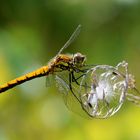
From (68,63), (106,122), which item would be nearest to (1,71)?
(106,122)

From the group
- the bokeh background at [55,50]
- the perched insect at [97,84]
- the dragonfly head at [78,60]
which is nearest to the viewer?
the perched insect at [97,84]

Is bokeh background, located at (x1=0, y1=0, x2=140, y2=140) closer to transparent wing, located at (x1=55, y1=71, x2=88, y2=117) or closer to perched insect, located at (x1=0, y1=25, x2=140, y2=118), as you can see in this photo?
transparent wing, located at (x1=55, y1=71, x2=88, y2=117)


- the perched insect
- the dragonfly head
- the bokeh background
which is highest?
the bokeh background

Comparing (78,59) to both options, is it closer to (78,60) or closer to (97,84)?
(78,60)

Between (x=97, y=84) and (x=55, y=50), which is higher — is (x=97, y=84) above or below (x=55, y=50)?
below

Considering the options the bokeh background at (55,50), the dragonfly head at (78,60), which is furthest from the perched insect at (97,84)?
the bokeh background at (55,50)

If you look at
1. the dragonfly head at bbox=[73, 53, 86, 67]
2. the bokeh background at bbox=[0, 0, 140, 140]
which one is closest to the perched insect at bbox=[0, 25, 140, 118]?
the dragonfly head at bbox=[73, 53, 86, 67]

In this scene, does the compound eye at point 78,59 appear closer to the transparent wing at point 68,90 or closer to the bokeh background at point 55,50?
the transparent wing at point 68,90

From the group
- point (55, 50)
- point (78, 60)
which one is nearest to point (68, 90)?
point (78, 60)

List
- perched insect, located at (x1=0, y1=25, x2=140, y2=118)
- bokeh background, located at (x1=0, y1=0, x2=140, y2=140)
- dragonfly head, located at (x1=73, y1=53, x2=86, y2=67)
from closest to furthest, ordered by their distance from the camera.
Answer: perched insect, located at (x1=0, y1=25, x2=140, y2=118)
dragonfly head, located at (x1=73, y1=53, x2=86, y2=67)
bokeh background, located at (x1=0, y1=0, x2=140, y2=140)
